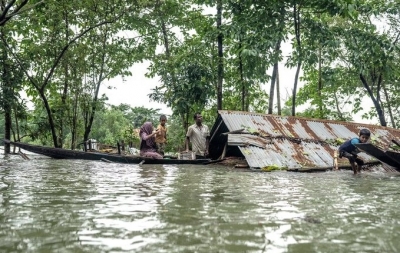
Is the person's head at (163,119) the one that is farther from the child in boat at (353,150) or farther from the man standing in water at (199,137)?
the child in boat at (353,150)

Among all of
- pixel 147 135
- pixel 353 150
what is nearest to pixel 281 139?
pixel 353 150

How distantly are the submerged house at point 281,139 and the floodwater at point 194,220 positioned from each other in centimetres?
417

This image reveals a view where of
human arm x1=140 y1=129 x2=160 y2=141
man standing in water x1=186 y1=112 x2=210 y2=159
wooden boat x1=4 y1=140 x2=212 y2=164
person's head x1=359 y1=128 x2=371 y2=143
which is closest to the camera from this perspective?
person's head x1=359 y1=128 x2=371 y2=143

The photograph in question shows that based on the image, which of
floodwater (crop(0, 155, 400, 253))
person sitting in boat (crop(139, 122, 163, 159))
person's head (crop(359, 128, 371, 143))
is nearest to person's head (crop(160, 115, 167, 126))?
person sitting in boat (crop(139, 122, 163, 159))

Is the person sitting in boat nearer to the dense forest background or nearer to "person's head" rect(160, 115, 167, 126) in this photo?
"person's head" rect(160, 115, 167, 126)

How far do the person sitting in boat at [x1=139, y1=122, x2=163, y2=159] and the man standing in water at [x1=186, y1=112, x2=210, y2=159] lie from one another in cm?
94

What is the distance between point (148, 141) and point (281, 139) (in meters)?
3.59

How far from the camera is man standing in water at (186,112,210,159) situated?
10305mm

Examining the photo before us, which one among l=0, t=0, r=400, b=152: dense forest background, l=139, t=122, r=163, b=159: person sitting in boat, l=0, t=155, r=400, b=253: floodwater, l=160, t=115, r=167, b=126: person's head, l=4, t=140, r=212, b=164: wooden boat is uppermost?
l=0, t=0, r=400, b=152: dense forest background

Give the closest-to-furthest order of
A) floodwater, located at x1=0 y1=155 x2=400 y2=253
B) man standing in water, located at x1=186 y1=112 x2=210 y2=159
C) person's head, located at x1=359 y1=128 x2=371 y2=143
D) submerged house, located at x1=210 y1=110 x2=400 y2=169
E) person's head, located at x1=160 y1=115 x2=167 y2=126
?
1. floodwater, located at x1=0 y1=155 x2=400 y2=253
2. person's head, located at x1=359 y1=128 x2=371 y2=143
3. submerged house, located at x1=210 y1=110 x2=400 y2=169
4. person's head, located at x1=160 y1=115 x2=167 y2=126
5. man standing in water, located at x1=186 y1=112 x2=210 y2=159

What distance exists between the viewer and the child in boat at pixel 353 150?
25.3 ft

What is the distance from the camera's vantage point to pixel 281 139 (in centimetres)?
957

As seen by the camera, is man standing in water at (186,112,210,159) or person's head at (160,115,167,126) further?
man standing in water at (186,112,210,159)

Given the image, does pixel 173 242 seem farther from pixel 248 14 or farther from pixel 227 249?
pixel 248 14
